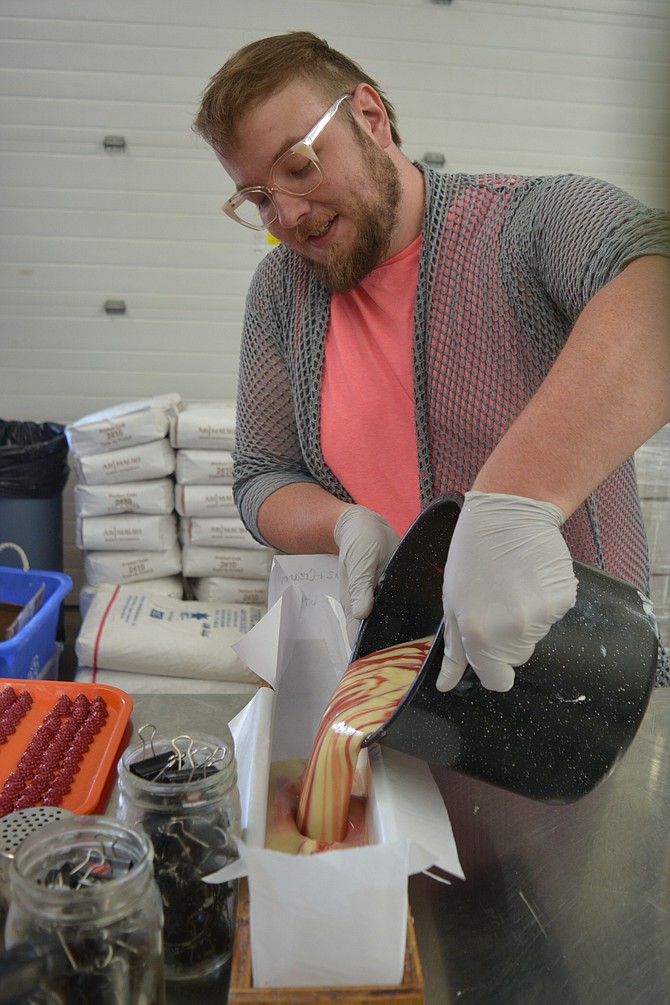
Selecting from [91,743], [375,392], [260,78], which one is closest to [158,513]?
[375,392]

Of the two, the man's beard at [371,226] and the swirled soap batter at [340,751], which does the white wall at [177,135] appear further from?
the swirled soap batter at [340,751]

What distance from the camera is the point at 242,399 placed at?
1.94m

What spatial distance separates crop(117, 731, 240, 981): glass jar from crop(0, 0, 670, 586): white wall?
366 cm

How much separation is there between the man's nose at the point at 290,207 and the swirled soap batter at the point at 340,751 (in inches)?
33.7

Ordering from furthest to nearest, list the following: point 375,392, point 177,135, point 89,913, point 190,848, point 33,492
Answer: point 177,135, point 33,492, point 375,392, point 190,848, point 89,913

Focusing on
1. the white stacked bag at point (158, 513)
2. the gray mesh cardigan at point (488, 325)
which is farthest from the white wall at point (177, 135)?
the gray mesh cardigan at point (488, 325)

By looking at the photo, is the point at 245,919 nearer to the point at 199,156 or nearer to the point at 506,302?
the point at 506,302

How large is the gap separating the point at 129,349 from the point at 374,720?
364cm

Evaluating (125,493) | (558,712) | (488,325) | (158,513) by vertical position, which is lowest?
(158,513)

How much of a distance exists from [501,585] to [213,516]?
299cm

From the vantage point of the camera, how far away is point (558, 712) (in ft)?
3.17

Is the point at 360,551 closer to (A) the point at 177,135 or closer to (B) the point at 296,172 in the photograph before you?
(B) the point at 296,172

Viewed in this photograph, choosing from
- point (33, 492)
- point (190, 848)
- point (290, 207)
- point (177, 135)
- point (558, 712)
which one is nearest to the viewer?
point (190, 848)

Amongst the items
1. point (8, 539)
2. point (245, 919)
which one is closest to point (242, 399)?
Result: point (245, 919)
